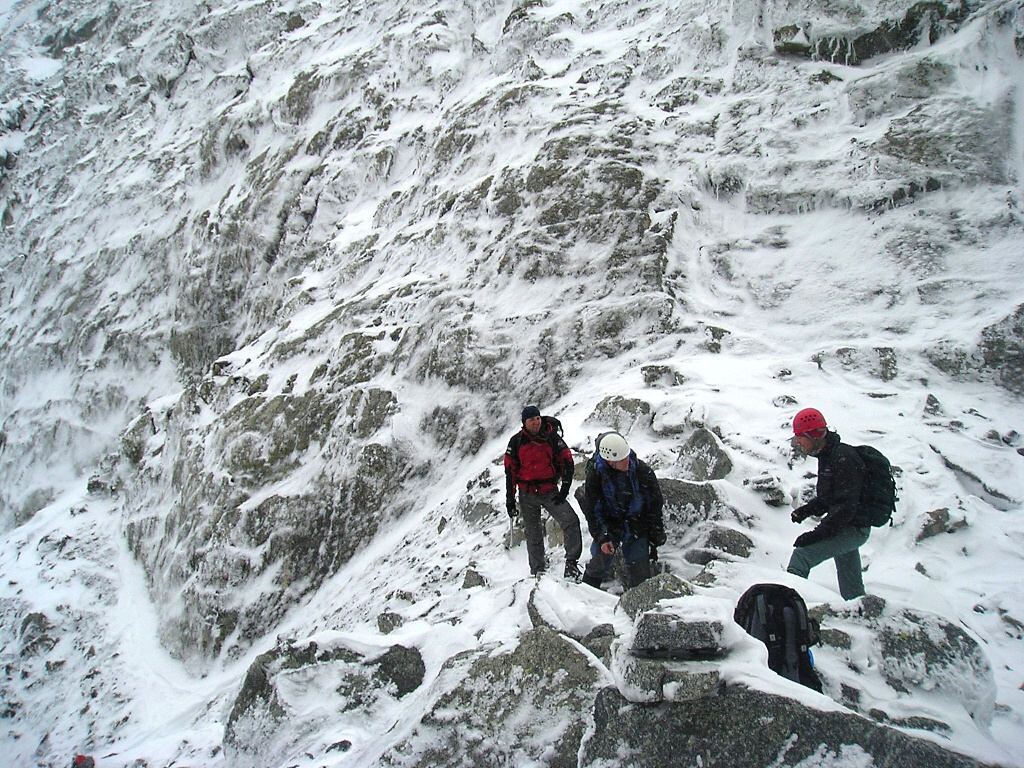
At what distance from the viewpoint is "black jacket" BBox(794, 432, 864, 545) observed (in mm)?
4914

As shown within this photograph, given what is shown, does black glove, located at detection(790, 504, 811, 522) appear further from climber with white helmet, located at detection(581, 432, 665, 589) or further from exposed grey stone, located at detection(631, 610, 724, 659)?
exposed grey stone, located at detection(631, 610, 724, 659)

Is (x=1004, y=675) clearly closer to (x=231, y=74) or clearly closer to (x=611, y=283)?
(x=611, y=283)

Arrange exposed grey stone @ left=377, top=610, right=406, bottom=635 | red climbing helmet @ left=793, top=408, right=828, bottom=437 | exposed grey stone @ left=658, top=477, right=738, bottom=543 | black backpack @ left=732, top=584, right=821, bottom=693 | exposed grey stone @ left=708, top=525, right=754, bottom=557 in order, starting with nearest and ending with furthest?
black backpack @ left=732, top=584, right=821, bottom=693 → red climbing helmet @ left=793, top=408, right=828, bottom=437 → exposed grey stone @ left=708, top=525, right=754, bottom=557 → exposed grey stone @ left=658, top=477, right=738, bottom=543 → exposed grey stone @ left=377, top=610, right=406, bottom=635

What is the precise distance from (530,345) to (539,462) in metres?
5.22

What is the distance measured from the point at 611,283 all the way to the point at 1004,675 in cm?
849

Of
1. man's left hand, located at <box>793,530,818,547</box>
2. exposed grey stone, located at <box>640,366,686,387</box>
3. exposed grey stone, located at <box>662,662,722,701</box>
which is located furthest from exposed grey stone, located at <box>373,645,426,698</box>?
exposed grey stone, located at <box>640,366,686,387</box>

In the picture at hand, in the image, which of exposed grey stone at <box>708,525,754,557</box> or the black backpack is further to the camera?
exposed grey stone at <box>708,525,754,557</box>

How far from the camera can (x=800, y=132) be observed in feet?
40.7

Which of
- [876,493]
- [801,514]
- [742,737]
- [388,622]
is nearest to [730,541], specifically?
[801,514]

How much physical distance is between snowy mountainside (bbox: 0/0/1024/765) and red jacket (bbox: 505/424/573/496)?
1.15 m

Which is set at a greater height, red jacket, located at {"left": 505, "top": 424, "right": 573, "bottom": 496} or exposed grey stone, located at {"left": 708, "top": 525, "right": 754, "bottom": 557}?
red jacket, located at {"left": 505, "top": 424, "right": 573, "bottom": 496}

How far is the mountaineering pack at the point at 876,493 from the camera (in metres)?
4.89

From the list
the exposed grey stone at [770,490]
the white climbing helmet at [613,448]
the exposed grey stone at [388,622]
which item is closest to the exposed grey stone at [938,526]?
the exposed grey stone at [770,490]

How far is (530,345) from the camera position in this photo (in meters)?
11.6
